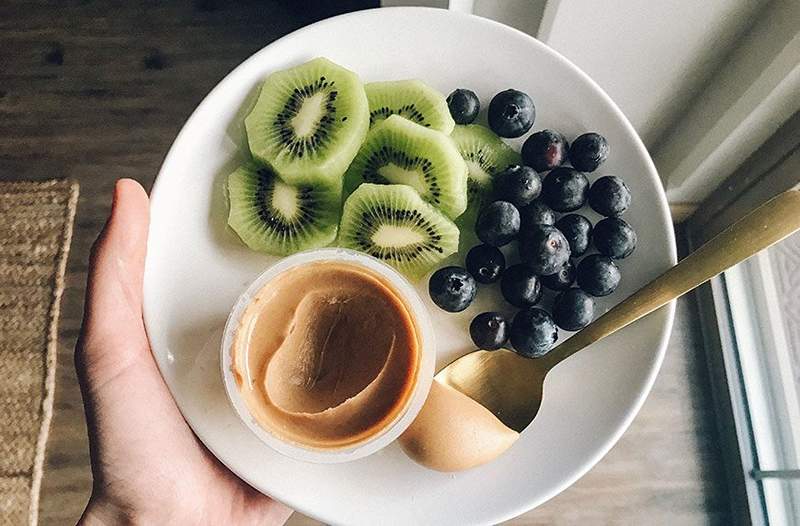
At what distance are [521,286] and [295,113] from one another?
407 mm

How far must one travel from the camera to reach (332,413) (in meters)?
1.08

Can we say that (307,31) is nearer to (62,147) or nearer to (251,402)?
(251,402)

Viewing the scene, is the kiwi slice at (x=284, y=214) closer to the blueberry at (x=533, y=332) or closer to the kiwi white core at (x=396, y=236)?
the kiwi white core at (x=396, y=236)

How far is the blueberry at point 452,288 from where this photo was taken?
3.62ft

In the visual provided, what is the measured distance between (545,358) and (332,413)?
31cm

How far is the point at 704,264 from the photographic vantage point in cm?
105

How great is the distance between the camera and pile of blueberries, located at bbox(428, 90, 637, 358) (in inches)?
43.4

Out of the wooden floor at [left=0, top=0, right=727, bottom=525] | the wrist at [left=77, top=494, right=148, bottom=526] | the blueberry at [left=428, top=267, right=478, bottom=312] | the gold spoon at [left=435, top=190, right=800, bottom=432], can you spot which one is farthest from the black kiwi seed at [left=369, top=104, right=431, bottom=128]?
the wooden floor at [left=0, top=0, right=727, bottom=525]

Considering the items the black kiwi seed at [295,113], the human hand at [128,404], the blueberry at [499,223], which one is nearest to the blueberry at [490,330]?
the blueberry at [499,223]

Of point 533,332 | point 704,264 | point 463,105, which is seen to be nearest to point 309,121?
point 463,105

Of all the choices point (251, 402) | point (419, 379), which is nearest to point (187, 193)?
point (251, 402)

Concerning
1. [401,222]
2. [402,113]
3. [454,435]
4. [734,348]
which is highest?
[402,113]

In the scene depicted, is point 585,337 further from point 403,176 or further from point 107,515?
point 107,515

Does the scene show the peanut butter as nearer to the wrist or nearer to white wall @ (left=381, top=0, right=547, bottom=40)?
the wrist
